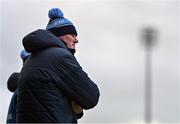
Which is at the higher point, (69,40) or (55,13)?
(55,13)

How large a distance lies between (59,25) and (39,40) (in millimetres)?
357

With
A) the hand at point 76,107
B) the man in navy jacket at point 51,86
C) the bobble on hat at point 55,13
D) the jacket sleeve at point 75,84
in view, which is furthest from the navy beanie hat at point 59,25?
the hand at point 76,107

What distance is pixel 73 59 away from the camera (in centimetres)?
604

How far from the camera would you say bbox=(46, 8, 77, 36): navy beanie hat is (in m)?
6.37

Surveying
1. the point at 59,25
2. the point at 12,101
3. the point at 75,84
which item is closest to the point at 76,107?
the point at 75,84

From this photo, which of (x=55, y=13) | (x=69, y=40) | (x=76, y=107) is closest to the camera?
(x=76, y=107)

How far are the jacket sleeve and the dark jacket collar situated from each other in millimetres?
193

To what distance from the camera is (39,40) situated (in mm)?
6086

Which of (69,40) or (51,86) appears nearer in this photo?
(51,86)

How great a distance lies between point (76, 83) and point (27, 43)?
519 mm

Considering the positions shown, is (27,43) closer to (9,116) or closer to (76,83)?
(76,83)

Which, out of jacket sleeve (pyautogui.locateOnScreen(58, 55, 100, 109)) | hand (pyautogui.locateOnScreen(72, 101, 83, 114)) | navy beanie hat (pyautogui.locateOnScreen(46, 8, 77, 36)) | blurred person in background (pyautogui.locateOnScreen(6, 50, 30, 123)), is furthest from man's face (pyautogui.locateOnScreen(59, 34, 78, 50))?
blurred person in background (pyautogui.locateOnScreen(6, 50, 30, 123))

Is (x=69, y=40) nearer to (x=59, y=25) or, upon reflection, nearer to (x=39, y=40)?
(x=59, y=25)

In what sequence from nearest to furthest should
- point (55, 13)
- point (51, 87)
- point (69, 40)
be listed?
point (51, 87)
point (69, 40)
point (55, 13)
